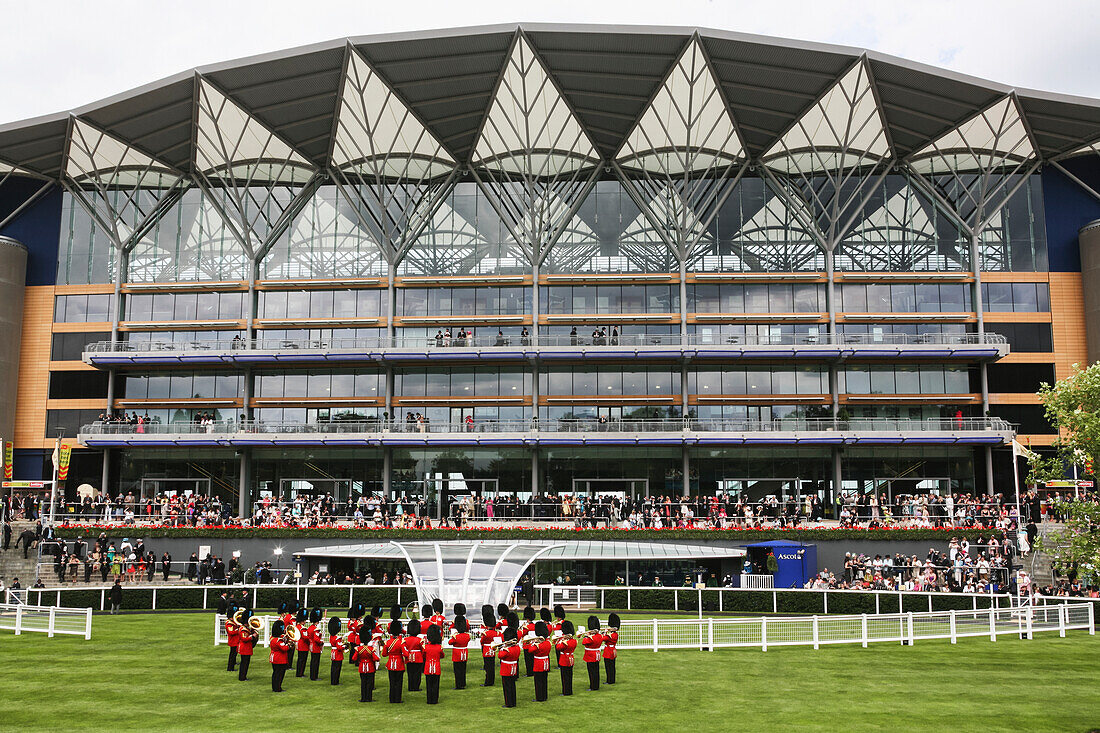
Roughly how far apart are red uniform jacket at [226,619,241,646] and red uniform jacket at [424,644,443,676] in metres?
4.82

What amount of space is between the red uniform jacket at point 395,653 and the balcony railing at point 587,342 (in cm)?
3831

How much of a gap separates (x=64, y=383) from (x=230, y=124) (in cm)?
2082

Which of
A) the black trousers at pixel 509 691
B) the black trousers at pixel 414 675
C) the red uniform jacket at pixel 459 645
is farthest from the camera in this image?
the red uniform jacket at pixel 459 645

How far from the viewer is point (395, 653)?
17.2 meters

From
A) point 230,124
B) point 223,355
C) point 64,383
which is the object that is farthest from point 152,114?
Answer: point 64,383

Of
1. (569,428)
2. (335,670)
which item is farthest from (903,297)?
(335,670)

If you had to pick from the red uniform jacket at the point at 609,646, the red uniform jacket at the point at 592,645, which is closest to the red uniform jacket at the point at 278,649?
the red uniform jacket at the point at 592,645

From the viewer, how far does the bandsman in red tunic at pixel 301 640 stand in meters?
19.7

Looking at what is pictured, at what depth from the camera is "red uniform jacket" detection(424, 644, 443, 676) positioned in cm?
1716

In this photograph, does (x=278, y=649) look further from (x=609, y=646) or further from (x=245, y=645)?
(x=609, y=646)

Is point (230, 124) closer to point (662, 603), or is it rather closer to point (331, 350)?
point (331, 350)

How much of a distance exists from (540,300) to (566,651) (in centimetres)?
4122

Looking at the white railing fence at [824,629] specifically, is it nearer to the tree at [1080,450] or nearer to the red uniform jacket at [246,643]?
the tree at [1080,450]

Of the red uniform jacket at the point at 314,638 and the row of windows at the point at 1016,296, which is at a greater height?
the row of windows at the point at 1016,296
